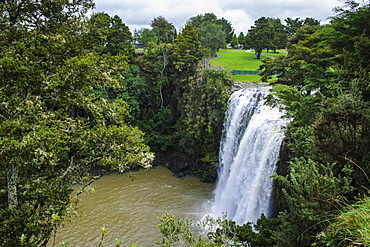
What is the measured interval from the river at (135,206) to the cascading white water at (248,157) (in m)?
1.93

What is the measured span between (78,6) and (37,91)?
354 cm

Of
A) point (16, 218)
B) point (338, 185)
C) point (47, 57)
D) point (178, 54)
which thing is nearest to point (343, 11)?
point (338, 185)

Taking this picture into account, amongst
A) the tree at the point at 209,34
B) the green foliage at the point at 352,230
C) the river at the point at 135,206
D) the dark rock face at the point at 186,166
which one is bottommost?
the river at the point at 135,206

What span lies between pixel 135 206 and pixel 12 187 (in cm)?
1057

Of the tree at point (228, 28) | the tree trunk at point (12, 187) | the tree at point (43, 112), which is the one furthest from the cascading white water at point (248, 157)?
the tree at point (228, 28)

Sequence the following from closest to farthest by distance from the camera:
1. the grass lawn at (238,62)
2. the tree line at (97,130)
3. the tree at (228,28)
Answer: the tree line at (97,130)
the grass lawn at (238,62)
the tree at (228,28)

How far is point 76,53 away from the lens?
7520mm

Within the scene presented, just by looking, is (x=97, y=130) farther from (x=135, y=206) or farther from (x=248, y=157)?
(x=135, y=206)

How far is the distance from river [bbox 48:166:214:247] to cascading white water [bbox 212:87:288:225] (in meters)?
1.93

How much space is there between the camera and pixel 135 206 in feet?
51.6

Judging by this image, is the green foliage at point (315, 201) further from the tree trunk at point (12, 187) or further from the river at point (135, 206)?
the river at point (135, 206)

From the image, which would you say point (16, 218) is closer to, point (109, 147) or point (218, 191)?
point (109, 147)

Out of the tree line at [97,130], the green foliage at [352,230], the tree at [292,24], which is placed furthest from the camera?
the tree at [292,24]

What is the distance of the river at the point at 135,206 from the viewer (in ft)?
42.4
